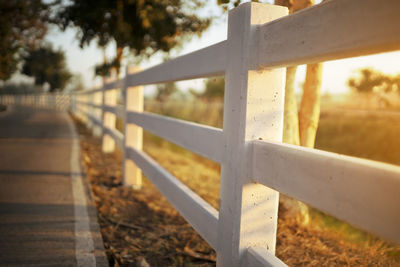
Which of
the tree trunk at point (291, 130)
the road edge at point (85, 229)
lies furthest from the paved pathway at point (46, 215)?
the tree trunk at point (291, 130)

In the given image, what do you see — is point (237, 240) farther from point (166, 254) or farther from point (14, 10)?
point (14, 10)

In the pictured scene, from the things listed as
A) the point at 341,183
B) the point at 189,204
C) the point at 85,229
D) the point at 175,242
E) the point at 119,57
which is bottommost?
the point at 175,242

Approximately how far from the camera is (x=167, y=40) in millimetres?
11266

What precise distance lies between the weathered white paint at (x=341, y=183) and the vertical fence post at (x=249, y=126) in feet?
0.49

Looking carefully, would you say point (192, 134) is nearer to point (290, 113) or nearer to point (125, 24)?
point (290, 113)

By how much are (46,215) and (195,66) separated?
1.89 meters

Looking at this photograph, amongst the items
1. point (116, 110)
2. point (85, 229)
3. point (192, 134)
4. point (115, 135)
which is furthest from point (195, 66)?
point (116, 110)

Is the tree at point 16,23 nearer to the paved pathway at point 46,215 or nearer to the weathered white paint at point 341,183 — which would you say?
the paved pathway at point 46,215

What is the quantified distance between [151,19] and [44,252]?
340 inches

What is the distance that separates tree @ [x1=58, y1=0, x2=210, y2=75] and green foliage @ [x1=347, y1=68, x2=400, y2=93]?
24.6ft

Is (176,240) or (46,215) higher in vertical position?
(46,215)

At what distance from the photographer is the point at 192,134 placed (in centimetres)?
230

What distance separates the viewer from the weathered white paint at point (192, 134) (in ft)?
6.35

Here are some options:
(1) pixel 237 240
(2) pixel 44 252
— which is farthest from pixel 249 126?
(2) pixel 44 252
